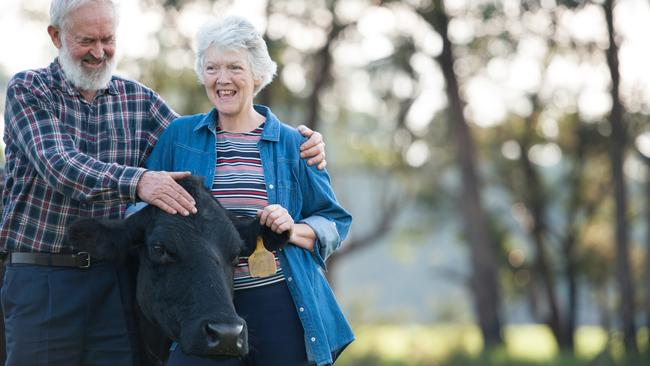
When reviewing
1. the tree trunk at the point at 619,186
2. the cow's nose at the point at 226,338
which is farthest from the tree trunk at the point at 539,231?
the cow's nose at the point at 226,338

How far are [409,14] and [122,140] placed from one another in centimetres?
2468

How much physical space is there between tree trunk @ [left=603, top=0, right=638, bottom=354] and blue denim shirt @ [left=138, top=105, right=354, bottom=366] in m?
18.6

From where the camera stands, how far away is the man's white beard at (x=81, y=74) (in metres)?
6.16

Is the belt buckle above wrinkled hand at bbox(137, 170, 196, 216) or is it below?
below

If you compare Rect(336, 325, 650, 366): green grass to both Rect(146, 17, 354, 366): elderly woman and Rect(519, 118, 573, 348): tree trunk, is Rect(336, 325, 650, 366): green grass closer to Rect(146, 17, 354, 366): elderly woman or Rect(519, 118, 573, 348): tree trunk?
Rect(519, 118, 573, 348): tree trunk

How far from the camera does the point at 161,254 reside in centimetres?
580

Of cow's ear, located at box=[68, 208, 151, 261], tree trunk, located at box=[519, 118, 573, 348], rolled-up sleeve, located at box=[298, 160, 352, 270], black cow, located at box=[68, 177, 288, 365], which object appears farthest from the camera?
tree trunk, located at box=[519, 118, 573, 348]

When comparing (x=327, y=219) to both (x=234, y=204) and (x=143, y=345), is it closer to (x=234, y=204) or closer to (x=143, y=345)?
(x=234, y=204)

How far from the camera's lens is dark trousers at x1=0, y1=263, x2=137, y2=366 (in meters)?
5.99

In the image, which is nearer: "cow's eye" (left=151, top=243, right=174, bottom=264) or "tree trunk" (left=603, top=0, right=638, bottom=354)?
"cow's eye" (left=151, top=243, right=174, bottom=264)

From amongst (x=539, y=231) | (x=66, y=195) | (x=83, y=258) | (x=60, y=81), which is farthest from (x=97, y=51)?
(x=539, y=231)

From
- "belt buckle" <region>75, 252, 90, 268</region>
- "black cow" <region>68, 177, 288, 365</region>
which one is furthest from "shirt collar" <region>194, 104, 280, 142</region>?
"belt buckle" <region>75, 252, 90, 268</region>

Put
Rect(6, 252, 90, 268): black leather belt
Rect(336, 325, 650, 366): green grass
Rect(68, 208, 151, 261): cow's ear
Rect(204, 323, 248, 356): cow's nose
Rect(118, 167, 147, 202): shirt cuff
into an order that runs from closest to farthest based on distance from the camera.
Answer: Rect(204, 323, 248, 356): cow's nose, Rect(118, 167, 147, 202): shirt cuff, Rect(68, 208, 151, 261): cow's ear, Rect(6, 252, 90, 268): black leather belt, Rect(336, 325, 650, 366): green grass

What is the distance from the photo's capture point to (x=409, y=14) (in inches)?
1199
